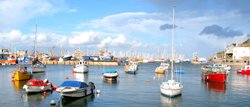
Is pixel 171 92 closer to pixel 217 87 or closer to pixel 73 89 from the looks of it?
pixel 73 89

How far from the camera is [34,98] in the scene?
58000 millimetres

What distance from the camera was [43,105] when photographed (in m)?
51.4

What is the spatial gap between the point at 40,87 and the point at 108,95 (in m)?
13.7

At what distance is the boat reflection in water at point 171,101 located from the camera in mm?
54516

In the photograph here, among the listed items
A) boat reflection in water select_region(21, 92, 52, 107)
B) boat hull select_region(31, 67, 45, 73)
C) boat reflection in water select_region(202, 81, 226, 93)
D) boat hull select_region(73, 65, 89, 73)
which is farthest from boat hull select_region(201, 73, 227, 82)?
boat hull select_region(31, 67, 45, 73)

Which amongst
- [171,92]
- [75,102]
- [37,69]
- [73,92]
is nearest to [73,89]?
[73,92]

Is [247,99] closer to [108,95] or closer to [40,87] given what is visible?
[108,95]

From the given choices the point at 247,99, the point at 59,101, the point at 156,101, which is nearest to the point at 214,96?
the point at 247,99

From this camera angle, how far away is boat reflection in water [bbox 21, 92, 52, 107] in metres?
53.2

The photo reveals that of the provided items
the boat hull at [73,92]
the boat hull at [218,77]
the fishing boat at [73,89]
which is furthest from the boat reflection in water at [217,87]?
the fishing boat at [73,89]

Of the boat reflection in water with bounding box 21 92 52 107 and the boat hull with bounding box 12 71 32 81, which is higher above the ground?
the boat hull with bounding box 12 71 32 81

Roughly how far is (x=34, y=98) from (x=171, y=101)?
81.2ft

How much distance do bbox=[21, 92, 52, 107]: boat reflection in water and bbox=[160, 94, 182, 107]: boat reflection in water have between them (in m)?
21.2

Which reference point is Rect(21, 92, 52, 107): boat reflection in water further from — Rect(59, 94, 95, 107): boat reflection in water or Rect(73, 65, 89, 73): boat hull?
Rect(73, 65, 89, 73): boat hull
